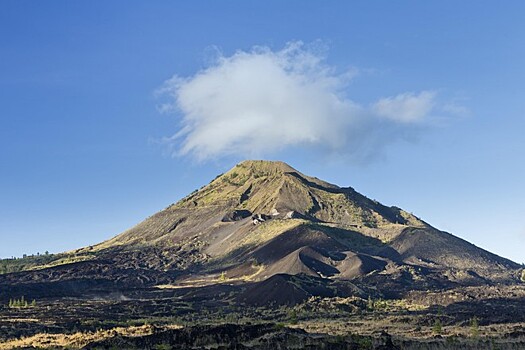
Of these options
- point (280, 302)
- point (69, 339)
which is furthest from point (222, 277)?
point (69, 339)

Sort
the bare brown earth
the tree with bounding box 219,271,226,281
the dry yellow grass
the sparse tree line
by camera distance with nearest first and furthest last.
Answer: the bare brown earth < the dry yellow grass < the sparse tree line < the tree with bounding box 219,271,226,281

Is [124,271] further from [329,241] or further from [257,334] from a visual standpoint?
[257,334]

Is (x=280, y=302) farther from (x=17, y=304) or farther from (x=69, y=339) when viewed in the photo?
(x=69, y=339)

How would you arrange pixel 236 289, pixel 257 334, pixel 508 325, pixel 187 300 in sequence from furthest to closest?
pixel 236 289 → pixel 187 300 → pixel 508 325 → pixel 257 334

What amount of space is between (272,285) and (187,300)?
1946 cm

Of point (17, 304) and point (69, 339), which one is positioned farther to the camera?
point (17, 304)

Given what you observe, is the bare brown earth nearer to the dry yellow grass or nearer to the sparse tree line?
the dry yellow grass

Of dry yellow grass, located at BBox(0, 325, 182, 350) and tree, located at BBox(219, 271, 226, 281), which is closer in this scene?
dry yellow grass, located at BBox(0, 325, 182, 350)

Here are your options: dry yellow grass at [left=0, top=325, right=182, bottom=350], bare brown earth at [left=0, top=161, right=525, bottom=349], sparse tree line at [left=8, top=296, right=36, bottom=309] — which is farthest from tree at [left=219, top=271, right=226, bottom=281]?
dry yellow grass at [left=0, top=325, right=182, bottom=350]

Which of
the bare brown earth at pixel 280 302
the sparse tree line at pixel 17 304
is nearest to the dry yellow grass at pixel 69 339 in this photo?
the bare brown earth at pixel 280 302

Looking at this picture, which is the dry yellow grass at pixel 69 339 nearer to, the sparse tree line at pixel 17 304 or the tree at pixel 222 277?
the sparse tree line at pixel 17 304

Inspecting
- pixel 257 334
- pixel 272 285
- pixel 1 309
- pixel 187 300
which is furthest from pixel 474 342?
pixel 1 309

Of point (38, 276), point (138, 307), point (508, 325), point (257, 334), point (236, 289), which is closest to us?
point (257, 334)

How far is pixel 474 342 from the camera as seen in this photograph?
53000mm
